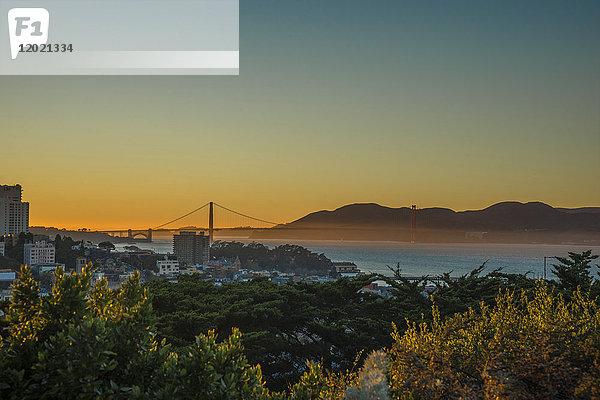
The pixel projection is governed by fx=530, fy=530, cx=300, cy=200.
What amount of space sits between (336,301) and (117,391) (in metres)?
6.67

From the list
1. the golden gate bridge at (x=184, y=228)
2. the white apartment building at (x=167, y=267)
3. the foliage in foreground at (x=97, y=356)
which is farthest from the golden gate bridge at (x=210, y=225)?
the foliage in foreground at (x=97, y=356)

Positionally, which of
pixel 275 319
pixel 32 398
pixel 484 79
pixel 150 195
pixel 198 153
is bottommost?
pixel 275 319

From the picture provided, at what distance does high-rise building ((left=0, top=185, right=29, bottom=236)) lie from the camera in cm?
2581

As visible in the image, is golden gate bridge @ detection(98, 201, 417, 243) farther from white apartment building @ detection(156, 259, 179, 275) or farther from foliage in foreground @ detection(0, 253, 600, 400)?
foliage in foreground @ detection(0, 253, 600, 400)

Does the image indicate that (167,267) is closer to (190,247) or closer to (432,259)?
(190,247)

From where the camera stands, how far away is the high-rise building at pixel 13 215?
84.7 feet

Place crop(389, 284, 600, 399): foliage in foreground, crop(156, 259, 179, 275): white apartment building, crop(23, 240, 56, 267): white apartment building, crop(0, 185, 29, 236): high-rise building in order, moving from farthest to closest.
→ crop(0, 185, 29, 236): high-rise building → crop(156, 259, 179, 275): white apartment building → crop(23, 240, 56, 267): white apartment building → crop(389, 284, 600, 399): foliage in foreground

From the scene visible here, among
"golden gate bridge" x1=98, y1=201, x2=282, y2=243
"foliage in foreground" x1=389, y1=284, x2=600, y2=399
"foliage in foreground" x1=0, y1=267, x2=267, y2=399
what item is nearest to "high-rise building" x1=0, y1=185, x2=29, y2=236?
"golden gate bridge" x1=98, y1=201, x2=282, y2=243

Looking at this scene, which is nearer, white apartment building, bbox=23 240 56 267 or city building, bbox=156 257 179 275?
white apartment building, bbox=23 240 56 267

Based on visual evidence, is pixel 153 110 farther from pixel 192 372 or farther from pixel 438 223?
pixel 438 223

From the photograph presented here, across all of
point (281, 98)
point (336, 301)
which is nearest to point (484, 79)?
point (281, 98)

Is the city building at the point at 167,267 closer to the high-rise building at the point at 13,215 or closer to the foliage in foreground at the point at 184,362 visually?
the high-rise building at the point at 13,215

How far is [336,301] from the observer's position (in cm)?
940

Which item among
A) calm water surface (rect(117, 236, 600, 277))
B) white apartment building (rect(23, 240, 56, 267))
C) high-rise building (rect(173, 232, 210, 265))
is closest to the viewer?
white apartment building (rect(23, 240, 56, 267))
